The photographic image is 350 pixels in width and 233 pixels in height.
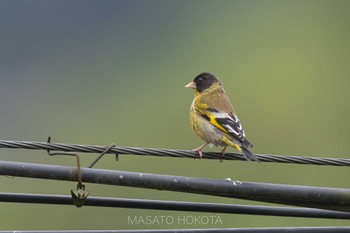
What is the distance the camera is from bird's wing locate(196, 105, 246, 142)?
10.2m

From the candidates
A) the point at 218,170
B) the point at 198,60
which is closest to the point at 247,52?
the point at 198,60

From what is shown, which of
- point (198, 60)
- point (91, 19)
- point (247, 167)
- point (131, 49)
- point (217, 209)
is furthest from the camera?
point (91, 19)

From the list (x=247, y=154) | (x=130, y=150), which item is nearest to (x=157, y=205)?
(x=130, y=150)

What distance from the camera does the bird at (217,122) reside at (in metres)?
10.1

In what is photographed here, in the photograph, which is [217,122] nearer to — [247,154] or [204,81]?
[247,154]

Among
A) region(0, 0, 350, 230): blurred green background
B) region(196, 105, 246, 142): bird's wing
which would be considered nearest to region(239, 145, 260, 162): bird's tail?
region(196, 105, 246, 142): bird's wing

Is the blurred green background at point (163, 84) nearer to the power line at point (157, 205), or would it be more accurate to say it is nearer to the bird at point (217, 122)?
the bird at point (217, 122)

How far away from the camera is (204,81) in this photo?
39.1ft

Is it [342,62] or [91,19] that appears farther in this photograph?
[91,19]

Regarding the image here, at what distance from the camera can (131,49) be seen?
55.8 m

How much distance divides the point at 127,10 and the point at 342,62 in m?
20.0

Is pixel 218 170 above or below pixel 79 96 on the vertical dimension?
below

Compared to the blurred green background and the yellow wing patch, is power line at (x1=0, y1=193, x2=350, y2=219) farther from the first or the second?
the blurred green background

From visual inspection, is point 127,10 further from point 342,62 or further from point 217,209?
point 217,209
